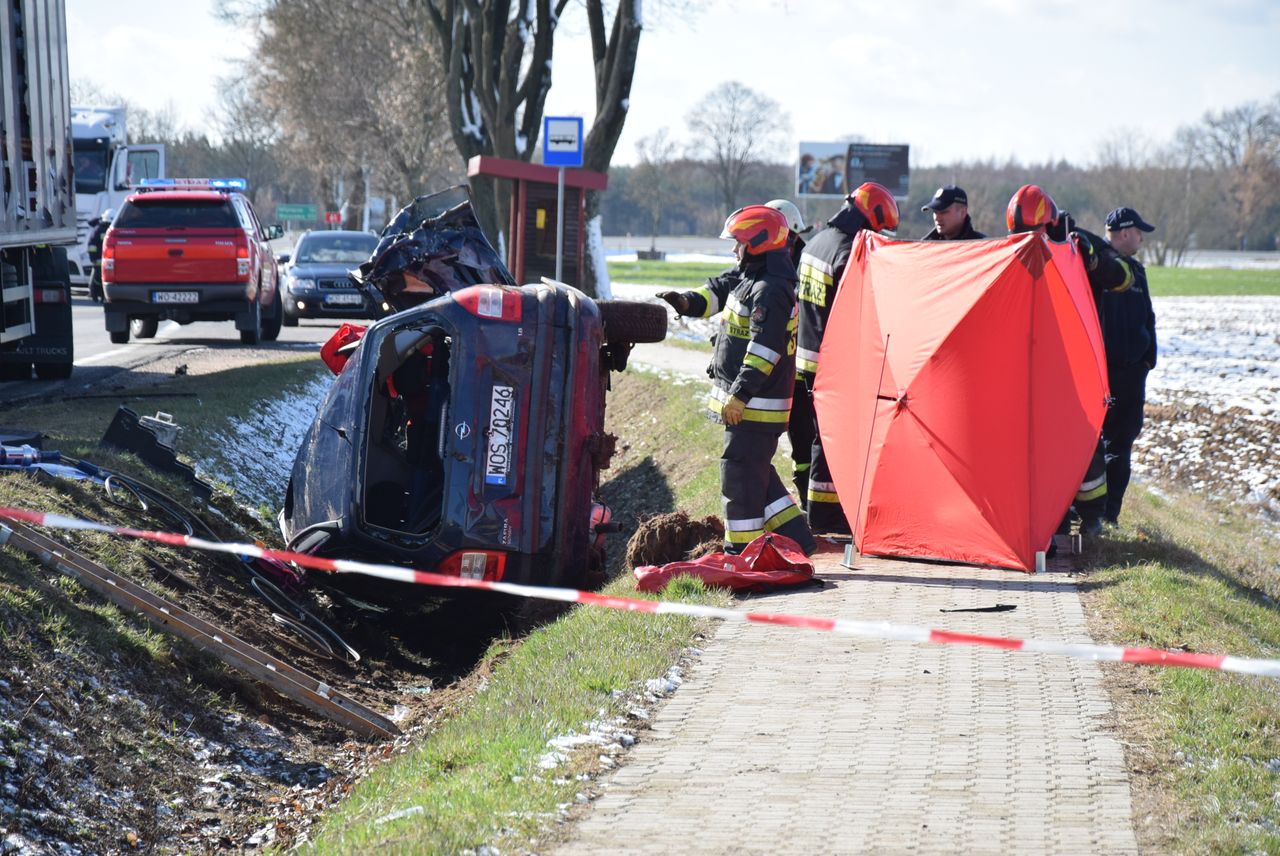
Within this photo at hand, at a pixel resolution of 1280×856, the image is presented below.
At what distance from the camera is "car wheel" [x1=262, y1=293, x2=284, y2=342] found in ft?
68.0

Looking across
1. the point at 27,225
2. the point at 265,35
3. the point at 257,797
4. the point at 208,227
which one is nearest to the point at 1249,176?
the point at 265,35

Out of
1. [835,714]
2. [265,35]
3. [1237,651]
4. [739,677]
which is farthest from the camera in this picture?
[265,35]

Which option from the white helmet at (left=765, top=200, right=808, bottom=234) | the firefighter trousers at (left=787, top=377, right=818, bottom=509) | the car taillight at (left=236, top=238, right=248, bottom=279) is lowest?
the firefighter trousers at (left=787, top=377, right=818, bottom=509)

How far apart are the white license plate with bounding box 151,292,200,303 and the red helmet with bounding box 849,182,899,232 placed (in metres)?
11.8

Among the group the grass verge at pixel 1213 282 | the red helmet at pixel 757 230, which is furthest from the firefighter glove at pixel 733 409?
the grass verge at pixel 1213 282

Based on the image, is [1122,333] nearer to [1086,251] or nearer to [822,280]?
[1086,251]

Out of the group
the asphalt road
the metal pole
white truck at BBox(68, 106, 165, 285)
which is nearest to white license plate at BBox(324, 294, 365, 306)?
the asphalt road

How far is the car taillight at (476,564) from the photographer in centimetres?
758

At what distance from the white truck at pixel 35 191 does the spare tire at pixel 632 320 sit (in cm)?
590

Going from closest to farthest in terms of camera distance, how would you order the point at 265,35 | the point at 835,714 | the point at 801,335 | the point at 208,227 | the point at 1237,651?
the point at 835,714
the point at 1237,651
the point at 801,335
the point at 208,227
the point at 265,35

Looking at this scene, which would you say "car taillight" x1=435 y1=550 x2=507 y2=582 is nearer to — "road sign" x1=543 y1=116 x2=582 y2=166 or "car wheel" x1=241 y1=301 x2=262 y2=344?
"road sign" x1=543 y1=116 x2=582 y2=166

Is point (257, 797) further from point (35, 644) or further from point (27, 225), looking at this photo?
point (27, 225)

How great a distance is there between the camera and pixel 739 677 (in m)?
5.89

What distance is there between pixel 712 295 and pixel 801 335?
748 mm
